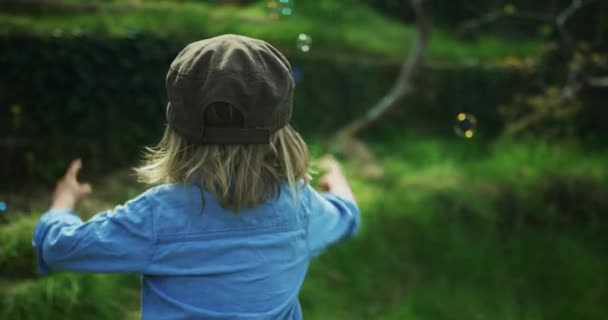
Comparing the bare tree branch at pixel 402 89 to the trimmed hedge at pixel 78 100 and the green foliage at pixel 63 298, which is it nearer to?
the trimmed hedge at pixel 78 100

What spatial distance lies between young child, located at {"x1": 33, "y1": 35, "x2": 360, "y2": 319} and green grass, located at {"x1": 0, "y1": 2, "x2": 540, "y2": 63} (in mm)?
3301

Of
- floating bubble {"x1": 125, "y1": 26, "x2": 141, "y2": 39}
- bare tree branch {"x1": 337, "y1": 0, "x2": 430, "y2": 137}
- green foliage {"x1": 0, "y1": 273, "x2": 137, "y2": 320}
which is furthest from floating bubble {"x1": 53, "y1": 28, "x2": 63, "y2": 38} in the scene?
bare tree branch {"x1": 337, "y1": 0, "x2": 430, "y2": 137}

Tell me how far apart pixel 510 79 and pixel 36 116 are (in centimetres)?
550

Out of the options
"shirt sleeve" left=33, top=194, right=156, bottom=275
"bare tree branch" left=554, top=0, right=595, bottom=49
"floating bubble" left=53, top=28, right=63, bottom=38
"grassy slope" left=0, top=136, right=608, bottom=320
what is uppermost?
"shirt sleeve" left=33, top=194, right=156, bottom=275

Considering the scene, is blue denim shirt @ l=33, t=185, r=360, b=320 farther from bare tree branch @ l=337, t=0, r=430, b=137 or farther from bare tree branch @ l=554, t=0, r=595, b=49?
bare tree branch @ l=337, t=0, r=430, b=137

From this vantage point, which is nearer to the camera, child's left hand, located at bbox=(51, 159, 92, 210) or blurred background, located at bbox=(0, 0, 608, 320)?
child's left hand, located at bbox=(51, 159, 92, 210)

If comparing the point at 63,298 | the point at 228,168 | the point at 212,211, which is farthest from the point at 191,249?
the point at 63,298

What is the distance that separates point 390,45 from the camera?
25.6 ft

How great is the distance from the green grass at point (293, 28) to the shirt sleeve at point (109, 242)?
3295 mm

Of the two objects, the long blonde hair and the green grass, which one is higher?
the long blonde hair

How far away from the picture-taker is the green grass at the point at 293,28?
500cm

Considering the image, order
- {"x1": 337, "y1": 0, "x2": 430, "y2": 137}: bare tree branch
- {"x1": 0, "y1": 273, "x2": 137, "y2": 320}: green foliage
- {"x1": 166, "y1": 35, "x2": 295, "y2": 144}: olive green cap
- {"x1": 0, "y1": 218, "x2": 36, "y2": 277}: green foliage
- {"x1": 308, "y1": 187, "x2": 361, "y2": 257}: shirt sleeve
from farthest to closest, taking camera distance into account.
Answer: {"x1": 337, "y1": 0, "x2": 430, "y2": 137}: bare tree branch
{"x1": 0, "y1": 218, "x2": 36, "y2": 277}: green foliage
{"x1": 0, "y1": 273, "x2": 137, "y2": 320}: green foliage
{"x1": 308, "y1": 187, "x2": 361, "y2": 257}: shirt sleeve
{"x1": 166, "y1": 35, "x2": 295, "y2": 144}: olive green cap

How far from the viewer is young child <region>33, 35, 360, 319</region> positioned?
1442mm

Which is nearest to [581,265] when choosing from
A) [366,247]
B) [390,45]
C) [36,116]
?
[366,247]
